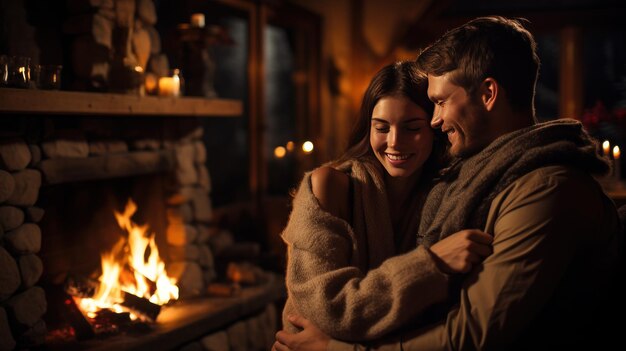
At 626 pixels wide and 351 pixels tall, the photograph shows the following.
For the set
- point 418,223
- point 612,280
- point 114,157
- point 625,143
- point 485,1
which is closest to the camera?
point 612,280

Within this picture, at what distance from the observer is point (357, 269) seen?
1.67 meters

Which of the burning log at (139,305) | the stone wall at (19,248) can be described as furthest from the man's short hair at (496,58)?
the burning log at (139,305)

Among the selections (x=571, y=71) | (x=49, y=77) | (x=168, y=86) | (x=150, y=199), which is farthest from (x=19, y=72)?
(x=571, y=71)

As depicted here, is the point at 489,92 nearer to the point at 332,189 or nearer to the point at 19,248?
the point at 332,189

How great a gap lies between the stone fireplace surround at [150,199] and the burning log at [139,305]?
0.11 m

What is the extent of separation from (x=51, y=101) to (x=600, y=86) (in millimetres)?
4723

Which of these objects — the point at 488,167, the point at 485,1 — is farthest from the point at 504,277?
the point at 485,1

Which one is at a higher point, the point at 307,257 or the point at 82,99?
the point at 82,99

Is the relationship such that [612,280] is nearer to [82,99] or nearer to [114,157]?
[82,99]

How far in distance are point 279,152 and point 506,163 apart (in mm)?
4621

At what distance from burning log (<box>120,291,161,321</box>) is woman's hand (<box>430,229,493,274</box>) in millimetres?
2126

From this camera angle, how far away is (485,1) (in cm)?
515

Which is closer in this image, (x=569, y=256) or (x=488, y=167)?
(x=569, y=256)

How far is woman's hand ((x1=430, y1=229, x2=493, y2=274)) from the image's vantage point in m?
1.48
